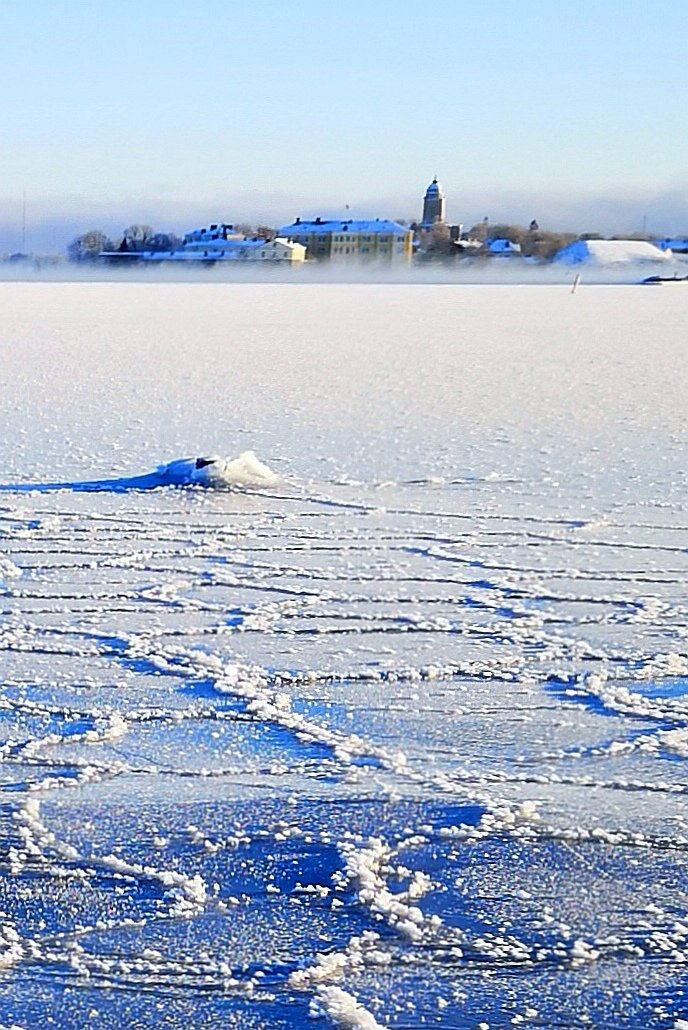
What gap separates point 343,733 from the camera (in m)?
3.30

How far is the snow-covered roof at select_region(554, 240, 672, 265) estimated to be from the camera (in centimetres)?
7688

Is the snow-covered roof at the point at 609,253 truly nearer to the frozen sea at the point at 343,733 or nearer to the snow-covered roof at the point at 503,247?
the snow-covered roof at the point at 503,247

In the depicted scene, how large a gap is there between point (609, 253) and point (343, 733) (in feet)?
258

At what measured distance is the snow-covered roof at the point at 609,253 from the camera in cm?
7688

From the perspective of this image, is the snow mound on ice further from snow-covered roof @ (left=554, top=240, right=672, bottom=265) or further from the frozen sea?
snow-covered roof @ (left=554, top=240, right=672, bottom=265)

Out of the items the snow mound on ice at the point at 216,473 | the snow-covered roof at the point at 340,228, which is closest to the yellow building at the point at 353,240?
the snow-covered roof at the point at 340,228

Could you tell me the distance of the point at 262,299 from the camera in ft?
113

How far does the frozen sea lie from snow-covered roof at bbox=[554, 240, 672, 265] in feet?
232

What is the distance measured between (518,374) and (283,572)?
8.26m

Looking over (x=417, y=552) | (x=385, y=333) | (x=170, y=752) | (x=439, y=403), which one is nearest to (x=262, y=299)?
(x=385, y=333)

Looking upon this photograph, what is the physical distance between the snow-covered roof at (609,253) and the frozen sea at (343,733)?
70.6 metres

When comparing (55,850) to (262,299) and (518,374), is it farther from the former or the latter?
(262,299)

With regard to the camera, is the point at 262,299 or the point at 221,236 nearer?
the point at 262,299

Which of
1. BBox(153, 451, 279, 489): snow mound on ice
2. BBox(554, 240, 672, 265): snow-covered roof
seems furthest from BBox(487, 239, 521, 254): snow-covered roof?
BBox(153, 451, 279, 489): snow mound on ice
